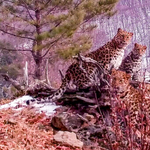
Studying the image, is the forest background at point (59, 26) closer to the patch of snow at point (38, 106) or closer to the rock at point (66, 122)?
the patch of snow at point (38, 106)

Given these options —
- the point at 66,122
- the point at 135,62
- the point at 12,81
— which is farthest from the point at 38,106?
the point at 12,81

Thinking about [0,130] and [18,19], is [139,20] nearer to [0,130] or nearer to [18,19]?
[18,19]

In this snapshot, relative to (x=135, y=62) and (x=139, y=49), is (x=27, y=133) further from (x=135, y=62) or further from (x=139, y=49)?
(x=139, y=49)

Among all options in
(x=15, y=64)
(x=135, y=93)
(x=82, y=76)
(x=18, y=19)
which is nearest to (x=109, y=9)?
Answer: (x=18, y=19)

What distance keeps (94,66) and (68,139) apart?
126 centimetres

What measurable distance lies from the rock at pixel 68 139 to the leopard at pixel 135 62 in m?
1.53

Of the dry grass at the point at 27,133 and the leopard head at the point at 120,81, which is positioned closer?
the dry grass at the point at 27,133

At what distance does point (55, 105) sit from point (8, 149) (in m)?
1.26

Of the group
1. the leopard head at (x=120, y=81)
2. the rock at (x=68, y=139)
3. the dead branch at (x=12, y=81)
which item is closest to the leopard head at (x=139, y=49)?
the leopard head at (x=120, y=81)

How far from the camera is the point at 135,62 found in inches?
151

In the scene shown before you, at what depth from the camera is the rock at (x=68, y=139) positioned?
2.45 metres

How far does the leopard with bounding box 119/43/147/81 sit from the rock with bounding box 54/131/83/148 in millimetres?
1527

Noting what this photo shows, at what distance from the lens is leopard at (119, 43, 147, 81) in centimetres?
384

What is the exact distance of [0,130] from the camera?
2459 millimetres
